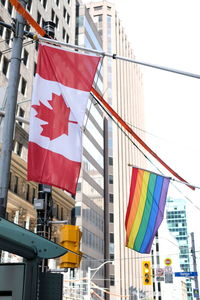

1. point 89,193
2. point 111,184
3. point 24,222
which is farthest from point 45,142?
point 111,184

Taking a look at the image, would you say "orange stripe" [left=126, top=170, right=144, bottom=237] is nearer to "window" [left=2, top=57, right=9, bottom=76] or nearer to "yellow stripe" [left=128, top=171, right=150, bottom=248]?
"yellow stripe" [left=128, top=171, right=150, bottom=248]

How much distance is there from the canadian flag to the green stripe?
7.01 m

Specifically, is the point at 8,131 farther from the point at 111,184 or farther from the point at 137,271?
the point at 137,271

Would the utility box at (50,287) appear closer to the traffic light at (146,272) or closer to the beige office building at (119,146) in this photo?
the traffic light at (146,272)

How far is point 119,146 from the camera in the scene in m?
125

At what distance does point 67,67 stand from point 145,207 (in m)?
7.79

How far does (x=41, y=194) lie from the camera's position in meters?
12.9

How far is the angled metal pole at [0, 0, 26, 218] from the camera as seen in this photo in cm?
799

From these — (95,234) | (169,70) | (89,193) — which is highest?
(89,193)

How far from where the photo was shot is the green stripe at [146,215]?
51.7 feet

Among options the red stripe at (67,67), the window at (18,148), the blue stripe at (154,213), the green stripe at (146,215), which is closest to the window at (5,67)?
the window at (18,148)

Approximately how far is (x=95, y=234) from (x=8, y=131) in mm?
76601

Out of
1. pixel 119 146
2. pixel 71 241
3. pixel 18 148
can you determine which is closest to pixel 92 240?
pixel 18 148

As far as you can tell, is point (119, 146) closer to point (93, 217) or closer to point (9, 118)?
point (93, 217)
